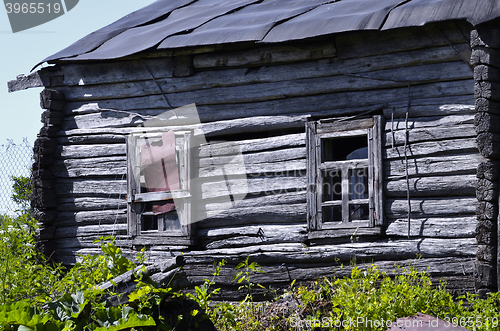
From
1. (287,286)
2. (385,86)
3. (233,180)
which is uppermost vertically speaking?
(385,86)

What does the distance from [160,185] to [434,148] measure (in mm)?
3596

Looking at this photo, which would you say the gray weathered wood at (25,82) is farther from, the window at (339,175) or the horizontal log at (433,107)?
the horizontal log at (433,107)

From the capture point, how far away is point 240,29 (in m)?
7.07

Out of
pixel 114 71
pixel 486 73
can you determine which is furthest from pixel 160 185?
pixel 486 73

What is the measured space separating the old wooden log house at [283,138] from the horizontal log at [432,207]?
2cm

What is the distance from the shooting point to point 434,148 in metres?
6.21

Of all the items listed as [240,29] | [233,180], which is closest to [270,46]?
[240,29]

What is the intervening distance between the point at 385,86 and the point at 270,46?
153 cm

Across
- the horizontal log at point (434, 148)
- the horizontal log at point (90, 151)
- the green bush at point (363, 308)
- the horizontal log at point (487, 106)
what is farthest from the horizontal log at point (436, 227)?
the horizontal log at point (90, 151)

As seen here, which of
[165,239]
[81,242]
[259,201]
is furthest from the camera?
[81,242]

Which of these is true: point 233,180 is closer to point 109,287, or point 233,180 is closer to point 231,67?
point 231,67

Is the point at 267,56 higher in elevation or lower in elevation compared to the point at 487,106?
higher

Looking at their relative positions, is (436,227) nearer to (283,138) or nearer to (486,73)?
(486,73)

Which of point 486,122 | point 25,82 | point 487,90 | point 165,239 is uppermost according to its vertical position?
point 25,82
